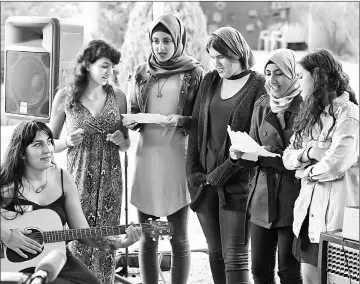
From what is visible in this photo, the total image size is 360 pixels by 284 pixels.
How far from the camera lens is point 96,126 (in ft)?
12.2

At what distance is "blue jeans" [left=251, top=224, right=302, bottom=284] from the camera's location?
319 centimetres

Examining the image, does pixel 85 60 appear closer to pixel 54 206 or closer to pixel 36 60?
pixel 36 60

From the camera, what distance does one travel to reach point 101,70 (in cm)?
368

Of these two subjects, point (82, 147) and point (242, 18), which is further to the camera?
point (242, 18)

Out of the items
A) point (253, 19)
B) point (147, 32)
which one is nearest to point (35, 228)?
point (147, 32)

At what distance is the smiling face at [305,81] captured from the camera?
307 centimetres

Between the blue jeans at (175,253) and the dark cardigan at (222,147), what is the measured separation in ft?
0.73

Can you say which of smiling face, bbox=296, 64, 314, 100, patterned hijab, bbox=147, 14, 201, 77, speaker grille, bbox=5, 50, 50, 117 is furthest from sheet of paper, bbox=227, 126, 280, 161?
speaker grille, bbox=5, 50, 50, 117

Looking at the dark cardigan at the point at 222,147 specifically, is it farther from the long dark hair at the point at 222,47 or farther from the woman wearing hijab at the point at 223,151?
the long dark hair at the point at 222,47

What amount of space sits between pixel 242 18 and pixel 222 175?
2390 mm

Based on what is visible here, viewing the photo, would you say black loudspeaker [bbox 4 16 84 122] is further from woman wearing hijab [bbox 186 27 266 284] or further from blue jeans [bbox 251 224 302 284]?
blue jeans [bbox 251 224 302 284]

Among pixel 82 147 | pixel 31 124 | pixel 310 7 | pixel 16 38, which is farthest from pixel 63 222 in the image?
pixel 310 7

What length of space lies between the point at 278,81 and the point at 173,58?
72 cm

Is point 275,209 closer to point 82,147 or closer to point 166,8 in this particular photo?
point 82,147
